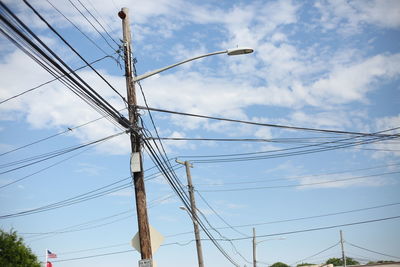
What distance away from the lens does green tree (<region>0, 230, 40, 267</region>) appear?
2300 centimetres

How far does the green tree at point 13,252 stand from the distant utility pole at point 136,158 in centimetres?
1529

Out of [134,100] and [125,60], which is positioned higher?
[125,60]

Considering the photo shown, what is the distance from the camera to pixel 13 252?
76.4 feet

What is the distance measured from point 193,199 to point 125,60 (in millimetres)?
14192

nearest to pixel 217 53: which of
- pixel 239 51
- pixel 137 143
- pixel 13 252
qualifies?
Result: pixel 239 51

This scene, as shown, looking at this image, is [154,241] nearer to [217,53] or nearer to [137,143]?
[137,143]

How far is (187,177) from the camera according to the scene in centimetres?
2639

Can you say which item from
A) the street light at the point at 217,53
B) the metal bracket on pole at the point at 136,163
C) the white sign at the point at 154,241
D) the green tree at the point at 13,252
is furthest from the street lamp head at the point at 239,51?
the green tree at the point at 13,252

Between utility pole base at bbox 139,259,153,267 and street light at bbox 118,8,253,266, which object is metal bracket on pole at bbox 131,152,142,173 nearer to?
street light at bbox 118,8,253,266

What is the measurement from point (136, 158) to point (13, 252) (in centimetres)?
1581

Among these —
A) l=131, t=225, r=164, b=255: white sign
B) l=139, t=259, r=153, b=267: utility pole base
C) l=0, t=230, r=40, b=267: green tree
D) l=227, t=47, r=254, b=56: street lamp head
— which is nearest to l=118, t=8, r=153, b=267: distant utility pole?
l=139, t=259, r=153, b=267: utility pole base

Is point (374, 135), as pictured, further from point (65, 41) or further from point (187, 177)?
point (187, 177)

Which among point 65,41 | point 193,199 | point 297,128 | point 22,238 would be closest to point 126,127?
point 65,41

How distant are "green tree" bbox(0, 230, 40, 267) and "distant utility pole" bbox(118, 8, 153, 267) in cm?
1529
